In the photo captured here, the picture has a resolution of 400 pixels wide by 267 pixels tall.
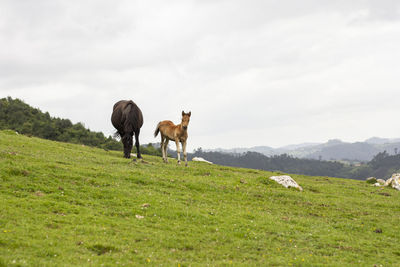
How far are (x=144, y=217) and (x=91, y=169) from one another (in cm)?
836

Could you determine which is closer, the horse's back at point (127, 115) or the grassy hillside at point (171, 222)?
the grassy hillside at point (171, 222)

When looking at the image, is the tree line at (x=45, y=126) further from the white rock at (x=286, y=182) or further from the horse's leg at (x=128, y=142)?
the white rock at (x=286, y=182)

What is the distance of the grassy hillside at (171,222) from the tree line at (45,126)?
5542cm

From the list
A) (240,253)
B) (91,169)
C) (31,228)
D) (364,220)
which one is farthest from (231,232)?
(91,169)

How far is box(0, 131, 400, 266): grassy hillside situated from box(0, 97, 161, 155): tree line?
55419mm

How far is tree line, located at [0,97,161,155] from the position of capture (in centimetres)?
7056

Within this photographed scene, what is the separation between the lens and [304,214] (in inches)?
707

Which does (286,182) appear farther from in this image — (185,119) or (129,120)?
(129,120)

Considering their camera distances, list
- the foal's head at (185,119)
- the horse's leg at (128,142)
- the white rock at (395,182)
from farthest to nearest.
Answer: the white rock at (395,182)
the horse's leg at (128,142)
the foal's head at (185,119)

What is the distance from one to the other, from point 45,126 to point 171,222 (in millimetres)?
67609

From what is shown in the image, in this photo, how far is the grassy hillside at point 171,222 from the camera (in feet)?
34.0

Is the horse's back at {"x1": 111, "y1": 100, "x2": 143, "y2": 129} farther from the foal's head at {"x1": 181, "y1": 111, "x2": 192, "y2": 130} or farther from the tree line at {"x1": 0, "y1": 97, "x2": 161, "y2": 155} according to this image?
the tree line at {"x1": 0, "y1": 97, "x2": 161, "y2": 155}

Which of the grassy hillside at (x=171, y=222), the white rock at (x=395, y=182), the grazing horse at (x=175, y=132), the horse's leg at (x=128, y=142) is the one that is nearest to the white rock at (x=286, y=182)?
the grassy hillside at (x=171, y=222)

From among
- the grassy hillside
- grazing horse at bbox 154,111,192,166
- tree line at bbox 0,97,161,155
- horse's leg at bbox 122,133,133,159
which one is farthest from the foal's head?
tree line at bbox 0,97,161,155
